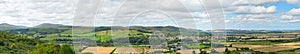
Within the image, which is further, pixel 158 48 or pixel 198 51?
pixel 198 51

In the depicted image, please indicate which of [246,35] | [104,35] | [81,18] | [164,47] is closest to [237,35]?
[246,35]

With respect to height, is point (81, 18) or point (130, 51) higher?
point (81, 18)

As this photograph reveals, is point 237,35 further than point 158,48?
Yes

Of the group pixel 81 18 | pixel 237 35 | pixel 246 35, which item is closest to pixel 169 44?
pixel 81 18

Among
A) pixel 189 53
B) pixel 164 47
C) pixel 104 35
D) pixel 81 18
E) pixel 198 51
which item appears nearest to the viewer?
pixel 81 18

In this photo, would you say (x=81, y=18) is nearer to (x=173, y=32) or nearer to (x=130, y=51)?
(x=130, y=51)

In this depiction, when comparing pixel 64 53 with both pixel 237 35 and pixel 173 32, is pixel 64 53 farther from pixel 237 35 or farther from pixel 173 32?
pixel 237 35

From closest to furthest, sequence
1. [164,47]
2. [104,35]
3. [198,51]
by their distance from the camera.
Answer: [164,47], [198,51], [104,35]

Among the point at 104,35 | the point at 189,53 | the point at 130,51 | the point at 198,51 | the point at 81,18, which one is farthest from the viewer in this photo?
the point at 104,35

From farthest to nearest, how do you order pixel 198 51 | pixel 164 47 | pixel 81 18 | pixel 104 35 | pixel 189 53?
pixel 104 35, pixel 198 51, pixel 189 53, pixel 164 47, pixel 81 18
